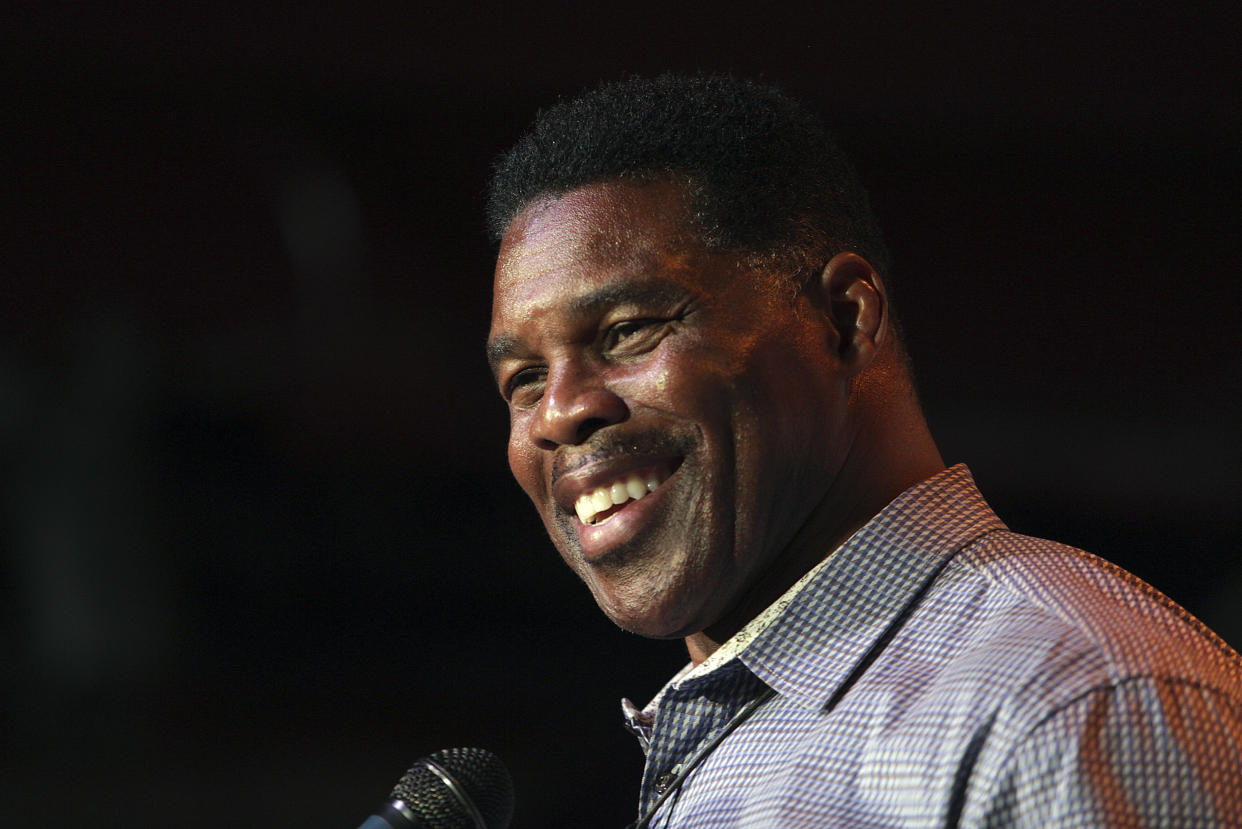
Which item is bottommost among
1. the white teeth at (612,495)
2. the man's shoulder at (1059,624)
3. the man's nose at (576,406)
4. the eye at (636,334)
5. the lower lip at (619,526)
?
the man's shoulder at (1059,624)

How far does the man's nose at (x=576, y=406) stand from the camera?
1465mm

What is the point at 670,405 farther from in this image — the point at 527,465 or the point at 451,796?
the point at 451,796

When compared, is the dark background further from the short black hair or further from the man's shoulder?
the man's shoulder

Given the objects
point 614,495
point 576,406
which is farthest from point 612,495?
point 576,406

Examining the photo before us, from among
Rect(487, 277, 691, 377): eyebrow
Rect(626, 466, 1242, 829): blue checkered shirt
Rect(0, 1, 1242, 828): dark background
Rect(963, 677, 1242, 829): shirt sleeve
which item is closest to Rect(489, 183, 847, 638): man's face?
Rect(487, 277, 691, 377): eyebrow

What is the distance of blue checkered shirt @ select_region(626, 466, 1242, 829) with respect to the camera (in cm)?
96

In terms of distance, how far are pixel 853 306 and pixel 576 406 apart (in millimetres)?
399

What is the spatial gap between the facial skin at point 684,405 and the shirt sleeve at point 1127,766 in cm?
51

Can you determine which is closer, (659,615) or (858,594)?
(858,594)

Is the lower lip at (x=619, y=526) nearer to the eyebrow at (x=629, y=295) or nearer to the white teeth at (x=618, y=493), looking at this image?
the white teeth at (x=618, y=493)

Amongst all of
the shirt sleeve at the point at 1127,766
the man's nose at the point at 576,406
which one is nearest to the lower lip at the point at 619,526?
the man's nose at the point at 576,406

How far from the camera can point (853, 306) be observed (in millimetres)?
1575

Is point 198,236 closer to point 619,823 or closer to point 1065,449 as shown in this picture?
point 619,823

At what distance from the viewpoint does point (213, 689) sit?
3217 mm
